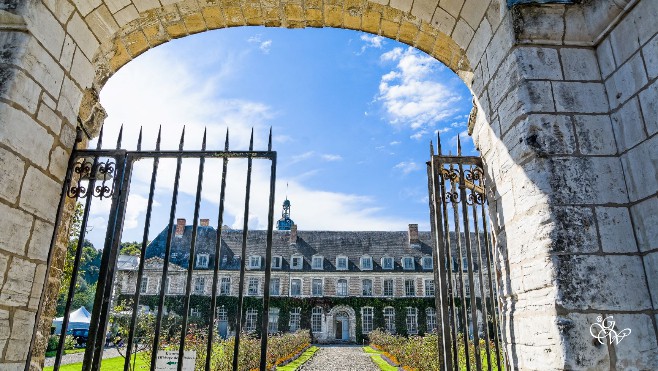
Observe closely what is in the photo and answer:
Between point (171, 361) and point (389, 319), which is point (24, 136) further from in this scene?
point (389, 319)

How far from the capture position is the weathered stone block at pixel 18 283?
2.13 meters

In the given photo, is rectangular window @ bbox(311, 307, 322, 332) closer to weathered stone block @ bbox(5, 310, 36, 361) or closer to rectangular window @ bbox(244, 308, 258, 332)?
rectangular window @ bbox(244, 308, 258, 332)

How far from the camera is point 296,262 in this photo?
29.6 meters

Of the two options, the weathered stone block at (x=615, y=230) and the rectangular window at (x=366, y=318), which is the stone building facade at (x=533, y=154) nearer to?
the weathered stone block at (x=615, y=230)

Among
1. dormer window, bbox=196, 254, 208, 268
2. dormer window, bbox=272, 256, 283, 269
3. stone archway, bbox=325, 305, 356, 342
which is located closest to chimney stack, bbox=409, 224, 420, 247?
stone archway, bbox=325, 305, 356, 342

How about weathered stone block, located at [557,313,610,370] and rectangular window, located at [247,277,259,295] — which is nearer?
weathered stone block, located at [557,313,610,370]

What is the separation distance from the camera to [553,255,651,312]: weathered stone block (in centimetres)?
184

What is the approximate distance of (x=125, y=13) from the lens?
2.93 meters

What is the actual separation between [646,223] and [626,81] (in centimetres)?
73

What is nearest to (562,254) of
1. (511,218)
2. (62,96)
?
(511,218)

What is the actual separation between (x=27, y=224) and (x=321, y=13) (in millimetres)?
2470

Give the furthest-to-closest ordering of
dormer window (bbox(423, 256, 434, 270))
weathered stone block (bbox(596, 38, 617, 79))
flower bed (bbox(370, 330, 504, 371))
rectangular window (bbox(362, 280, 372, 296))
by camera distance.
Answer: rectangular window (bbox(362, 280, 372, 296)), dormer window (bbox(423, 256, 434, 270)), flower bed (bbox(370, 330, 504, 371)), weathered stone block (bbox(596, 38, 617, 79))

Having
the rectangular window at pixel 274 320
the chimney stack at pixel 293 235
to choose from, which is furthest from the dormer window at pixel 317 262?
the rectangular window at pixel 274 320

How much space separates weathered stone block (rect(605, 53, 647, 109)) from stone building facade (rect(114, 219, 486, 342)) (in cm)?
2700
